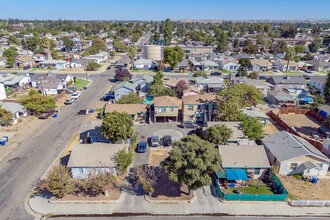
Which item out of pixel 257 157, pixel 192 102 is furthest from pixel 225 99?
pixel 257 157

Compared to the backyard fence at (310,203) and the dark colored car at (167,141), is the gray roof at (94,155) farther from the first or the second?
the backyard fence at (310,203)

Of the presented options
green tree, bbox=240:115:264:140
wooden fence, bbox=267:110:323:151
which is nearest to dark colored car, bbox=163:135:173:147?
green tree, bbox=240:115:264:140

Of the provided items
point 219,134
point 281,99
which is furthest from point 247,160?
point 281,99

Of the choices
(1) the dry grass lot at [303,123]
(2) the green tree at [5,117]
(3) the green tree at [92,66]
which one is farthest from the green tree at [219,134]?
(3) the green tree at [92,66]

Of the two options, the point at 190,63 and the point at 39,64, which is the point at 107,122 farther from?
the point at 39,64

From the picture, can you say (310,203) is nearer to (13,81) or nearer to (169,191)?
(169,191)

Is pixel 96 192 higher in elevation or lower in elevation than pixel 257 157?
lower

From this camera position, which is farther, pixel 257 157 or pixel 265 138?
pixel 265 138
